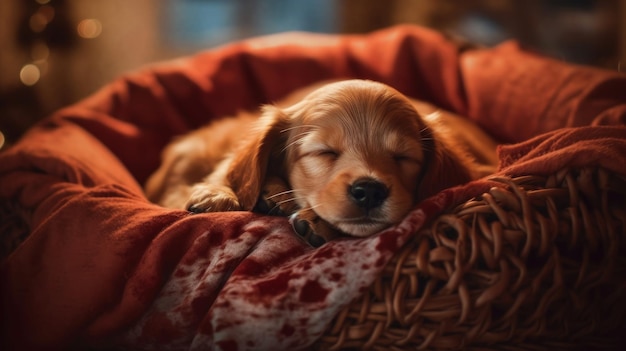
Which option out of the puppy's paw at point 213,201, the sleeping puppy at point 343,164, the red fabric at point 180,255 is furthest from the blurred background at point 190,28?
the sleeping puppy at point 343,164

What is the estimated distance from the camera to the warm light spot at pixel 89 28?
3.89 m

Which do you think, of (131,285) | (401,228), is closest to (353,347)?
(401,228)

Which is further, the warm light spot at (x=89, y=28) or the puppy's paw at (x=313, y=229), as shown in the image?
the warm light spot at (x=89, y=28)

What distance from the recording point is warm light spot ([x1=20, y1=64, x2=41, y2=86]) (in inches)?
136

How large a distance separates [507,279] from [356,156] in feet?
1.87

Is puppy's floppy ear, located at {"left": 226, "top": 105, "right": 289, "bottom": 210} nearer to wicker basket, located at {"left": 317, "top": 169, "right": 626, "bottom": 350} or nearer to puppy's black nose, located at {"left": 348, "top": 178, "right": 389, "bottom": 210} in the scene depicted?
puppy's black nose, located at {"left": 348, "top": 178, "right": 389, "bottom": 210}

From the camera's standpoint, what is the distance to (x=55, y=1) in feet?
11.9

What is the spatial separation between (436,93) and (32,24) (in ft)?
7.54

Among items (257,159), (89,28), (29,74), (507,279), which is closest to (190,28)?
(89,28)

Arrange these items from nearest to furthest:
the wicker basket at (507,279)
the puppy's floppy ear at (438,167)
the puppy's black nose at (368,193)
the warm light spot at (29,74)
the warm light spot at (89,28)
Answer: the wicker basket at (507,279) → the puppy's black nose at (368,193) → the puppy's floppy ear at (438,167) → the warm light spot at (29,74) → the warm light spot at (89,28)

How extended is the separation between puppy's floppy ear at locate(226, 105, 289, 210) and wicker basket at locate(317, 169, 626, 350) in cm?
60

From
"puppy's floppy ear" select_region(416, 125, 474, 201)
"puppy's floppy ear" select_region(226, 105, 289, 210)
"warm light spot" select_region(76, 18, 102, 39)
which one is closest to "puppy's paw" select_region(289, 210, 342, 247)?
"puppy's floppy ear" select_region(226, 105, 289, 210)

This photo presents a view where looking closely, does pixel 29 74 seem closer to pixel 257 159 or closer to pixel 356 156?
pixel 257 159

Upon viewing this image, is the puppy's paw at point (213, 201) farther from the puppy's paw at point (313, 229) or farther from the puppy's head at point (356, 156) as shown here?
the puppy's paw at point (313, 229)
